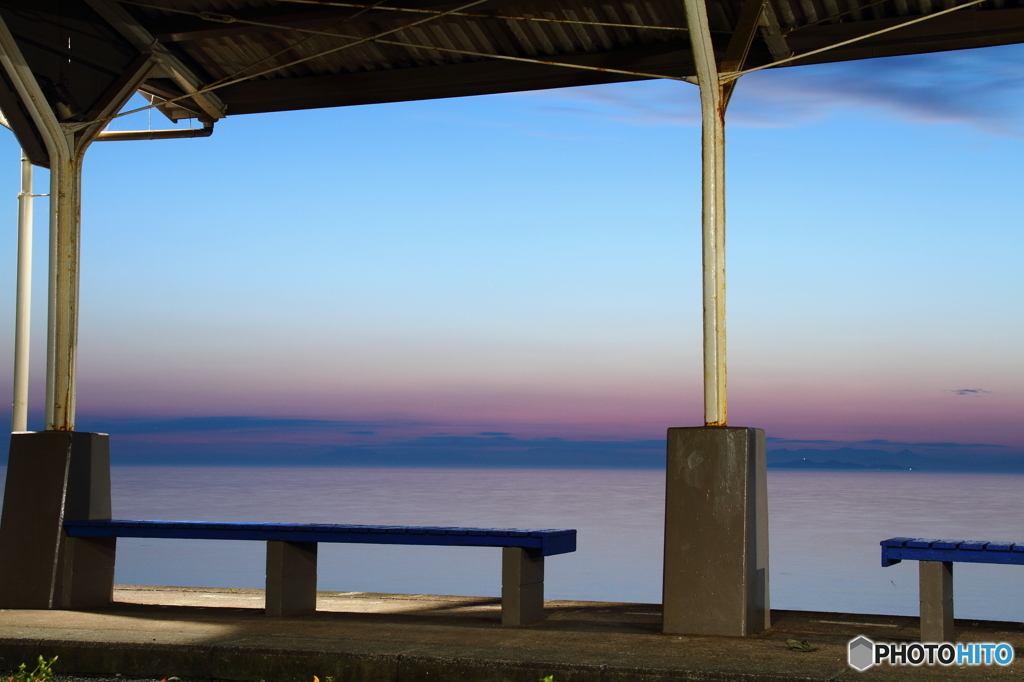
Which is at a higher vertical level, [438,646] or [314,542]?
[314,542]

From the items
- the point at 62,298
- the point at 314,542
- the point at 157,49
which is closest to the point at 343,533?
the point at 314,542

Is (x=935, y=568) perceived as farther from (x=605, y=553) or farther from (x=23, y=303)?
(x=605, y=553)

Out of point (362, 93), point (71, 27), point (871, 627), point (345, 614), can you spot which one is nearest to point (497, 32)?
point (362, 93)

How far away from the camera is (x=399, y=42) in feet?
27.6

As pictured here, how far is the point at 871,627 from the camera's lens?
278 inches

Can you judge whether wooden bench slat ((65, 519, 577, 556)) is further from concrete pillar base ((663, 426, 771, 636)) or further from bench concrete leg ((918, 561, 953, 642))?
bench concrete leg ((918, 561, 953, 642))

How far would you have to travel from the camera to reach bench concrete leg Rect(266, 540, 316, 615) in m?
7.49

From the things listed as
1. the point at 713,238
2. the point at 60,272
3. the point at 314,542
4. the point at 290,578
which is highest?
the point at 713,238

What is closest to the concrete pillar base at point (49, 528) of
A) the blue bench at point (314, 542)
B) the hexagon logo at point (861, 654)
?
the blue bench at point (314, 542)

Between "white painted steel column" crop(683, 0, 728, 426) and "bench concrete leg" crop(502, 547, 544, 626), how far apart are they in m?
1.52

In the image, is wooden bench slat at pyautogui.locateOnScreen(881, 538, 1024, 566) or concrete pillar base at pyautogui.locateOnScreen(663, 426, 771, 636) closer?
wooden bench slat at pyautogui.locateOnScreen(881, 538, 1024, 566)

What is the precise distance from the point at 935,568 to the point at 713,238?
236 cm

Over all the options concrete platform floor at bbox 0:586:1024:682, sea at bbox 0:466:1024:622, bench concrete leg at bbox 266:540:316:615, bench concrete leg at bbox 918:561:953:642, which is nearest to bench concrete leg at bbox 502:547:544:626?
concrete platform floor at bbox 0:586:1024:682

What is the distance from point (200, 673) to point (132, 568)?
1475cm
